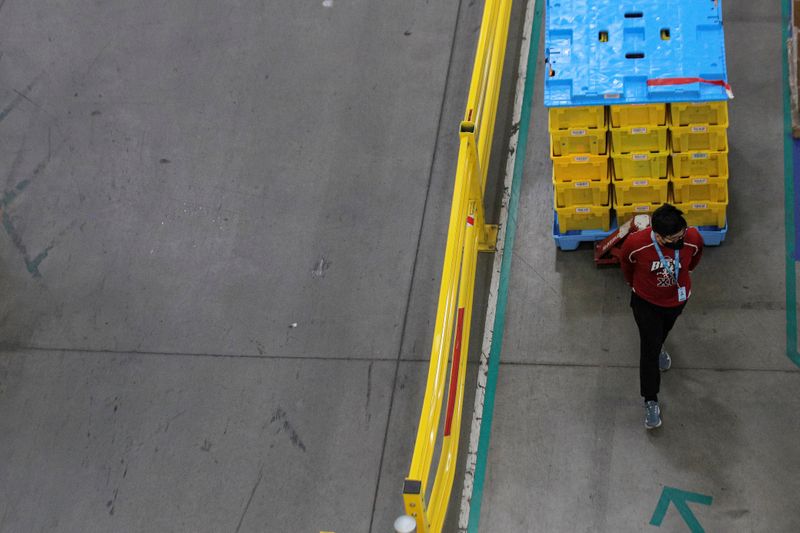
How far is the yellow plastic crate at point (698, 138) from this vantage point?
7387mm

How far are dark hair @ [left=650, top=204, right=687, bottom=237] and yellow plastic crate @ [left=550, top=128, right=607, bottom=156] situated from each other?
4.30 feet

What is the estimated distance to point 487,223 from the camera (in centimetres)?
887

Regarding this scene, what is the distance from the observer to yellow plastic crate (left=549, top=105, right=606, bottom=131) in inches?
290

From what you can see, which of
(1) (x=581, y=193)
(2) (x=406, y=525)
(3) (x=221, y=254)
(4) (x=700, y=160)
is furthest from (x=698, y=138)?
(3) (x=221, y=254)

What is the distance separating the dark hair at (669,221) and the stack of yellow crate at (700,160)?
1292 millimetres

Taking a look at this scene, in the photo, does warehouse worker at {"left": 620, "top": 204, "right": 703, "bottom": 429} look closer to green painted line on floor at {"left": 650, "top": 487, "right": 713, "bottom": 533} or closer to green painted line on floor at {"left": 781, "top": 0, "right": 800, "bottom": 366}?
A: green painted line on floor at {"left": 650, "top": 487, "right": 713, "bottom": 533}

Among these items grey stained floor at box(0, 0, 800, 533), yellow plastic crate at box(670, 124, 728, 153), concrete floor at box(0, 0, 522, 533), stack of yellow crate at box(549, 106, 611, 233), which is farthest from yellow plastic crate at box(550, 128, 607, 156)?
concrete floor at box(0, 0, 522, 533)

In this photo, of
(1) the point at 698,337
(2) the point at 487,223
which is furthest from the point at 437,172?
(1) the point at 698,337

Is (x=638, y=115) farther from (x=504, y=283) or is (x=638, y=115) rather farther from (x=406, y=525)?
(x=406, y=525)

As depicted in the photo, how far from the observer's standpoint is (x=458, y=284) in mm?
7520

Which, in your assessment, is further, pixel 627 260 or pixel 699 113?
pixel 699 113

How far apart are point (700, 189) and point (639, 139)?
766mm

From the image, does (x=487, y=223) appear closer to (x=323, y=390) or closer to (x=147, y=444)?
(x=323, y=390)

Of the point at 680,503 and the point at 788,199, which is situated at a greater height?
the point at 788,199
